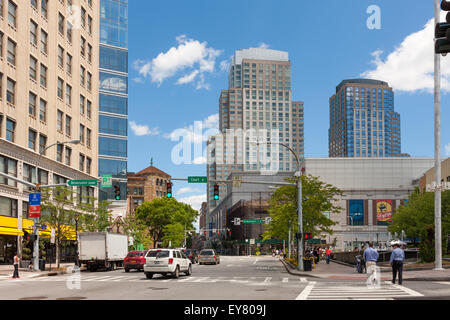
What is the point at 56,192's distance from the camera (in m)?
51.3

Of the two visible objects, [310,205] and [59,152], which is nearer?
[310,205]

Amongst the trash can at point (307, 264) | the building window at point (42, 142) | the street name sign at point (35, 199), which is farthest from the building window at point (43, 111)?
the trash can at point (307, 264)

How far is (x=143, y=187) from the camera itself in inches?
5950

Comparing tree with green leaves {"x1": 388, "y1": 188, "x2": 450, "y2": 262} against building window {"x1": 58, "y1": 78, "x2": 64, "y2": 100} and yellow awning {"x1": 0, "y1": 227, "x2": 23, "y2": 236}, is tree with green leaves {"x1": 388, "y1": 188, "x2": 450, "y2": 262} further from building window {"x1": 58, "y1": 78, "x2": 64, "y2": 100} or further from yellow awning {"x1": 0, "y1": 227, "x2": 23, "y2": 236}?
building window {"x1": 58, "y1": 78, "x2": 64, "y2": 100}

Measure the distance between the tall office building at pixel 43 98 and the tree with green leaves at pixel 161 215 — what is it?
5005 centimetres

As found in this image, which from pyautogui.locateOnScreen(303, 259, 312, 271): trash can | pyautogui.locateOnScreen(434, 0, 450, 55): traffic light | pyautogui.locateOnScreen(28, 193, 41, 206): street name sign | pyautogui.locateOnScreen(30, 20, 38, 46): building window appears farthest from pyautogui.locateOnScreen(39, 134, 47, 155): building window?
pyautogui.locateOnScreen(434, 0, 450, 55): traffic light

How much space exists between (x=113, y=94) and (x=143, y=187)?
207 ft

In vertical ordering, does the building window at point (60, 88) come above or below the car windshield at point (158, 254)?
above

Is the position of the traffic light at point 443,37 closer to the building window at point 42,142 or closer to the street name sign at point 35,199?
the street name sign at point 35,199

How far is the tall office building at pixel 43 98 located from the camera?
48.0 meters

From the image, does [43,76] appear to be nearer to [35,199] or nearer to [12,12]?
[12,12]

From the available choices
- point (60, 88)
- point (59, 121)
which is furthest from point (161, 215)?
point (60, 88)

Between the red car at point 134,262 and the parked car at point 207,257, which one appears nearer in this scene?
the red car at point 134,262
